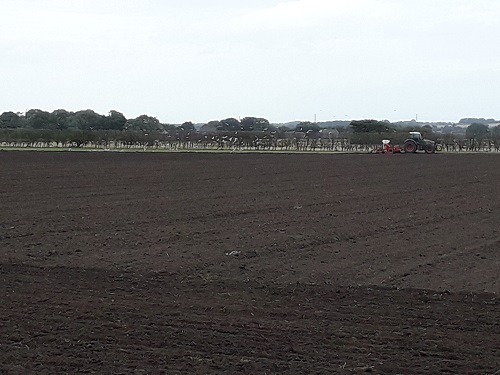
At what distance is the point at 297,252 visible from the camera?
13305 millimetres

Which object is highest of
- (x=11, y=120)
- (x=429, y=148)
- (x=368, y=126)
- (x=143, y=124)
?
(x=11, y=120)

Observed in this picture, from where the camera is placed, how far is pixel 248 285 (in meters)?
10.7

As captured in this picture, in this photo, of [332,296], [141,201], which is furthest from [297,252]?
[141,201]

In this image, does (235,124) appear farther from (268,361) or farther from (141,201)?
(268,361)

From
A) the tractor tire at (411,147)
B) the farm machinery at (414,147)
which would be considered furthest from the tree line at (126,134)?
the tractor tire at (411,147)

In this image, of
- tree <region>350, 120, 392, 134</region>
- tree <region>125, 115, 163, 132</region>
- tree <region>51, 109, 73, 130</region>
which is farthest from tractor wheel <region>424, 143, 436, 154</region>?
tree <region>51, 109, 73, 130</region>

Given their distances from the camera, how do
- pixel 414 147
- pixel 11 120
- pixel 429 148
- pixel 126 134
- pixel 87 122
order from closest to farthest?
1. pixel 414 147
2. pixel 429 148
3. pixel 126 134
4. pixel 87 122
5. pixel 11 120

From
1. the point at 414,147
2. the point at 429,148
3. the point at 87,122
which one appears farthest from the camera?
the point at 87,122

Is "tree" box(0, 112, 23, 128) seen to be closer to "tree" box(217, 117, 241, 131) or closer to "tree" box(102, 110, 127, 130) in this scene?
"tree" box(102, 110, 127, 130)

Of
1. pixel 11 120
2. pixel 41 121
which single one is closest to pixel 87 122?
pixel 41 121

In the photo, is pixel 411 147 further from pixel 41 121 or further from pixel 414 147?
pixel 41 121

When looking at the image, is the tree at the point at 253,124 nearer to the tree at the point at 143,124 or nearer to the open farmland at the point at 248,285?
the tree at the point at 143,124

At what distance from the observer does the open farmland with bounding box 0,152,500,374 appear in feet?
24.4

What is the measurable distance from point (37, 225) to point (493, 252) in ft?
29.3
